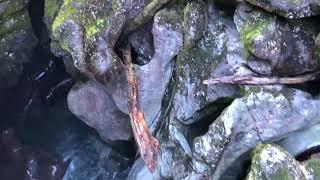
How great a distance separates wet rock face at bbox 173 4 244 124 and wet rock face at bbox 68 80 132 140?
1.12m

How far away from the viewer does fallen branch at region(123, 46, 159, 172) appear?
5.22 m

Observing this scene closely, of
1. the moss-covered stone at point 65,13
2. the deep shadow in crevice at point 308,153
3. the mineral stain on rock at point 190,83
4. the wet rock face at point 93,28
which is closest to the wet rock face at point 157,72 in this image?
the mineral stain on rock at point 190,83

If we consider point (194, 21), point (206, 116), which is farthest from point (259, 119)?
point (194, 21)

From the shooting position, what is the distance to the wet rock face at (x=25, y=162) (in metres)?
7.02

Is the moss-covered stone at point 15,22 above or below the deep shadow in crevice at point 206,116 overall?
above

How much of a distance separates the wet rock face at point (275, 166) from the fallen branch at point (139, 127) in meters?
1.20

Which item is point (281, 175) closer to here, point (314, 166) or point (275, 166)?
point (275, 166)

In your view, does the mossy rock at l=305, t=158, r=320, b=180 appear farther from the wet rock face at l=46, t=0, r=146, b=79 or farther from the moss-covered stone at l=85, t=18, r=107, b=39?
the moss-covered stone at l=85, t=18, r=107, b=39

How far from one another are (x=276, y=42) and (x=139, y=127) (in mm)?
1725

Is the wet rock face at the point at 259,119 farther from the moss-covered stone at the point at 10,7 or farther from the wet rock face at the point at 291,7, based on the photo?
the moss-covered stone at the point at 10,7

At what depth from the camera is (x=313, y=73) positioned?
193 inches

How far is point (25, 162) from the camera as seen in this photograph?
7.11 meters

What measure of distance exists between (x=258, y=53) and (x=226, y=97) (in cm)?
69

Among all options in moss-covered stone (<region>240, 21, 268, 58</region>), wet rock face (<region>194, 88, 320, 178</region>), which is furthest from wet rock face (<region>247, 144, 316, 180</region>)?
moss-covered stone (<region>240, 21, 268, 58</region>)
